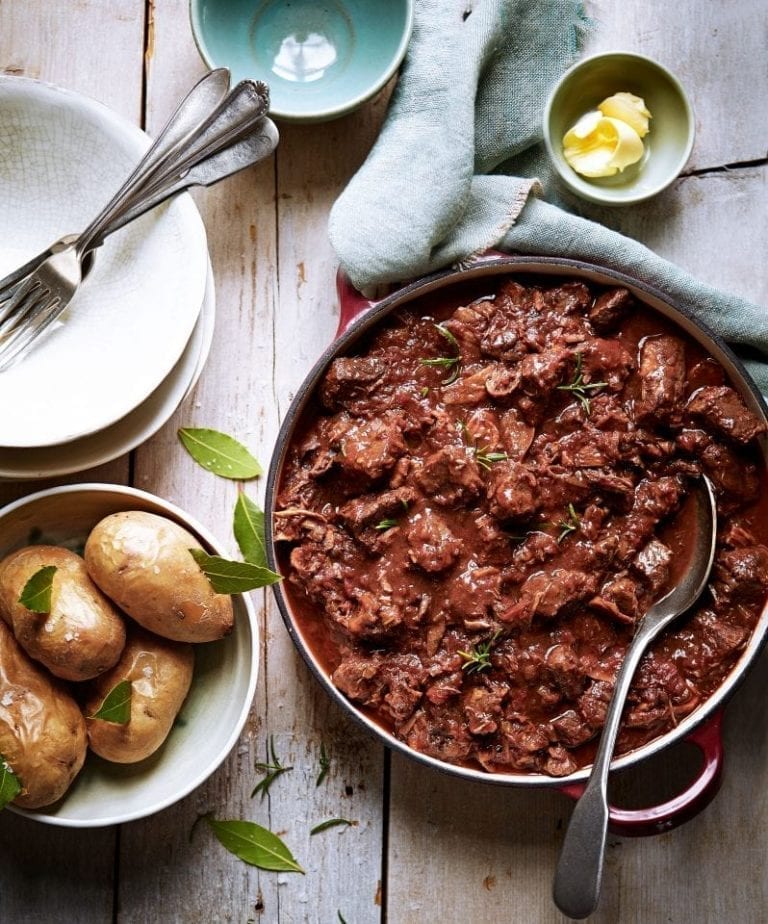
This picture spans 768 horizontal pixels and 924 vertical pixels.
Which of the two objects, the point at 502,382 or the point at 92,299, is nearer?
the point at 502,382

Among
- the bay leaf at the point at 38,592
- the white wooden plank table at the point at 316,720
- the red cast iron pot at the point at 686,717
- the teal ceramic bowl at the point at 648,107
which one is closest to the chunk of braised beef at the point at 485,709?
the red cast iron pot at the point at 686,717

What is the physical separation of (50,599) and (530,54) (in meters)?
2.06

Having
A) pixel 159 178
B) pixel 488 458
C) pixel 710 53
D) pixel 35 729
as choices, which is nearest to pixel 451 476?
pixel 488 458

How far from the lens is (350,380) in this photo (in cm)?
250

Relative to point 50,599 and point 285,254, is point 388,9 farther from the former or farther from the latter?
point 50,599

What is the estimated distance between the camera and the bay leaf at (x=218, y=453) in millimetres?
2760

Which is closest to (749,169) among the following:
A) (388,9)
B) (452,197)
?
(452,197)

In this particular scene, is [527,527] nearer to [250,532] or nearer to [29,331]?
[250,532]

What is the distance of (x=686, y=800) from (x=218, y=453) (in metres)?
1.63

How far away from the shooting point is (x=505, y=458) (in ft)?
8.02

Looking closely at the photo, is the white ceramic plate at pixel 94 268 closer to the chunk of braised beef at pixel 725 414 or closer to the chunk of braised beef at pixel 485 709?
the chunk of braised beef at pixel 485 709

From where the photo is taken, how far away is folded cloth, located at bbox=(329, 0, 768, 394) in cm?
255

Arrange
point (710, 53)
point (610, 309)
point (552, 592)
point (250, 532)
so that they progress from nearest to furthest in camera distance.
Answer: point (552, 592), point (610, 309), point (250, 532), point (710, 53)

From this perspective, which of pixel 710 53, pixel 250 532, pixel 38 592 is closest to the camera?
pixel 38 592
